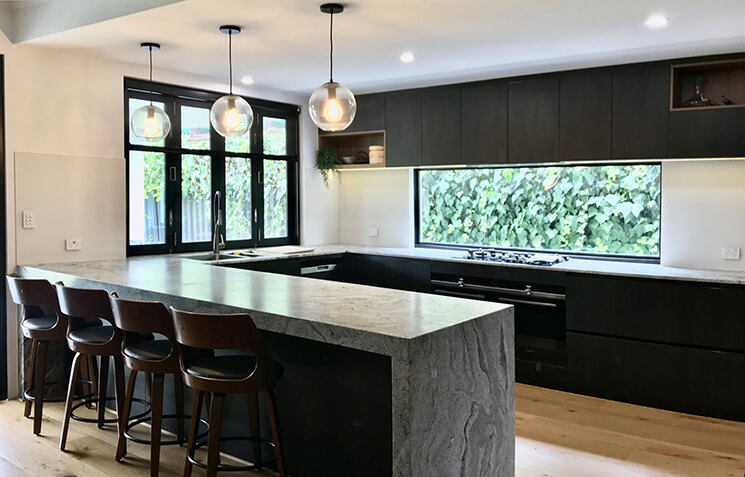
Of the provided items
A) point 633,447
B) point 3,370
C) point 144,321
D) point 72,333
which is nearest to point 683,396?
point 633,447

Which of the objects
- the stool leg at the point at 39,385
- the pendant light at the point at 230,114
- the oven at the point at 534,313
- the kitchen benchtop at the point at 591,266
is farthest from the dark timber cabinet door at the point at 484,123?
the stool leg at the point at 39,385

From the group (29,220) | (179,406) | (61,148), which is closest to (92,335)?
(179,406)

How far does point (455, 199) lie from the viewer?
6070 millimetres

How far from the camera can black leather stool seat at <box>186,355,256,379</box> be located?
266cm

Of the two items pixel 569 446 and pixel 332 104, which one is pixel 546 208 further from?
pixel 332 104

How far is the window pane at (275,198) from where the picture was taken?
6.14 m

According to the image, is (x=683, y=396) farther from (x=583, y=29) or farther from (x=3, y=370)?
(x=3, y=370)

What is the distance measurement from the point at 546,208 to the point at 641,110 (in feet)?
4.00

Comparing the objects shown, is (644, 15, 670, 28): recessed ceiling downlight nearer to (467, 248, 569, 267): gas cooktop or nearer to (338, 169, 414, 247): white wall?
(467, 248, 569, 267): gas cooktop

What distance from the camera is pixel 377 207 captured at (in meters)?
6.48

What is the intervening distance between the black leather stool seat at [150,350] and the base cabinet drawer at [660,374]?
2.91 m

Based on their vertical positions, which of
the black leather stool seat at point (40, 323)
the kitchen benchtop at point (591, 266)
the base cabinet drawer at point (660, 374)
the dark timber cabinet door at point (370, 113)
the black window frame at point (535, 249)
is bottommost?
the base cabinet drawer at point (660, 374)

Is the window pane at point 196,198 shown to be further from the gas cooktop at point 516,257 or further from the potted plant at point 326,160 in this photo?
Answer: the gas cooktop at point 516,257

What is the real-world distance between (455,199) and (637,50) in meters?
2.22
